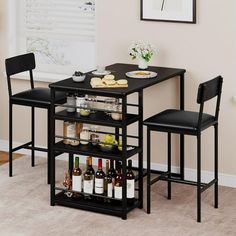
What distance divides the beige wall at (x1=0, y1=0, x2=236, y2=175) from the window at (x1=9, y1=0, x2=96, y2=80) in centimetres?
19

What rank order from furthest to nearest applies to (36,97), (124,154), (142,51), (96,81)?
(36,97) < (142,51) < (96,81) < (124,154)

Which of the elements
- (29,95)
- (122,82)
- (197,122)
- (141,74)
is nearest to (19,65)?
(29,95)

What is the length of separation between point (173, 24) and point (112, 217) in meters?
1.49

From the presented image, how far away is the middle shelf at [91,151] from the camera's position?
15.9ft

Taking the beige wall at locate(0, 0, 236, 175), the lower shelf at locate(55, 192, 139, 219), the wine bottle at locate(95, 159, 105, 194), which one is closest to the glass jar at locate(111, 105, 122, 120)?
the wine bottle at locate(95, 159, 105, 194)

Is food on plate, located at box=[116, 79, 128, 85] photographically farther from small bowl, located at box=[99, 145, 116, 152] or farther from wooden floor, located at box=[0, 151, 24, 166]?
wooden floor, located at box=[0, 151, 24, 166]

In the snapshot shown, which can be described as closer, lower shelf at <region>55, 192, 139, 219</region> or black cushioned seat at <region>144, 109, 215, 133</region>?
black cushioned seat at <region>144, 109, 215, 133</region>

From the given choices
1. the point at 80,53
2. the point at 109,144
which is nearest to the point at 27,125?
the point at 80,53

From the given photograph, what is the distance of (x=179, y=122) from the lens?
4.85m

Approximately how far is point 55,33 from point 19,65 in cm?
50

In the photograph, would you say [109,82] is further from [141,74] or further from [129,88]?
[141,74]

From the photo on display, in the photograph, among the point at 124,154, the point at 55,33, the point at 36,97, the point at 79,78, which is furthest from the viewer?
the point at 55,33

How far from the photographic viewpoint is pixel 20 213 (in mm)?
4996

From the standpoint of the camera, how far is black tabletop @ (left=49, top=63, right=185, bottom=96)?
188 inches
